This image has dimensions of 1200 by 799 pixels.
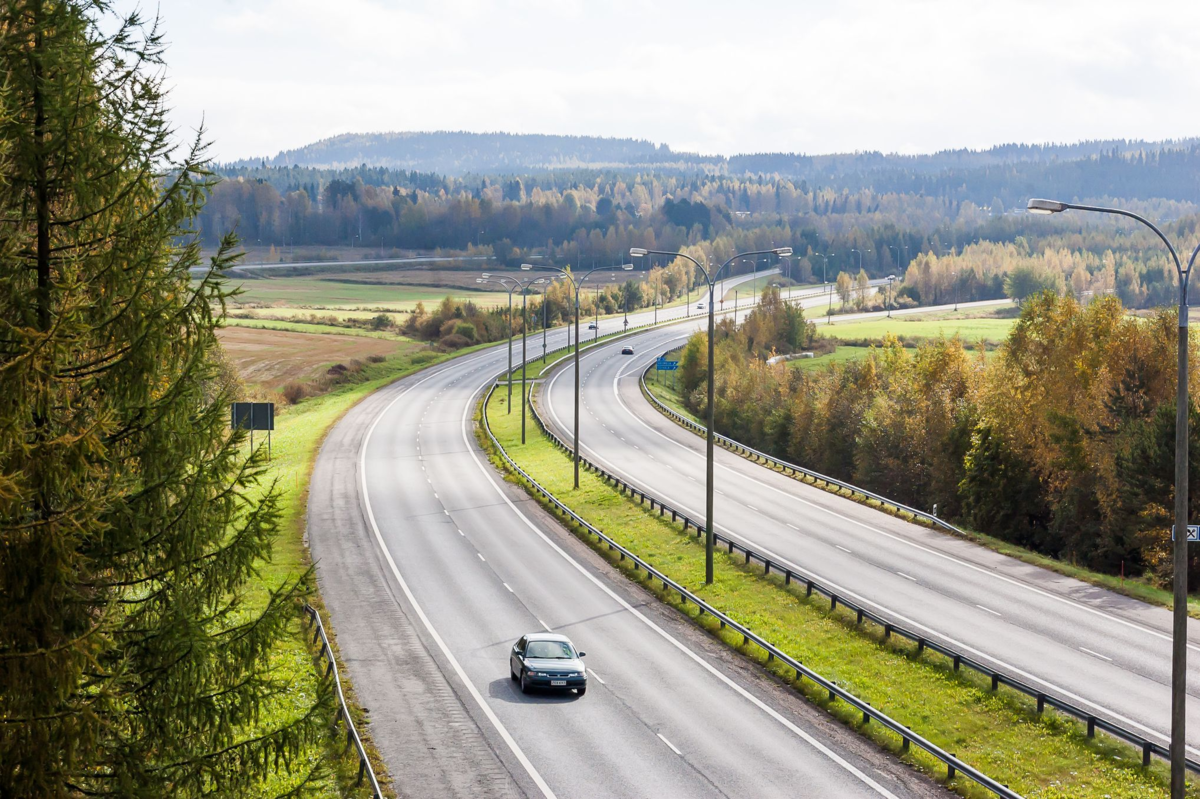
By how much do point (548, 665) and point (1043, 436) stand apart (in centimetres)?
3606

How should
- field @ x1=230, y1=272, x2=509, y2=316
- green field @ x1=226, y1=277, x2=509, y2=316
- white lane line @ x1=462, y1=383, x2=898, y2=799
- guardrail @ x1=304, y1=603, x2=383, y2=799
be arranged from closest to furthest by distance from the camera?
guardrail @ x1=304, y1=603, x2=383, y2=799 → white lane line @ x1=462, y1=383, x2=898, y2=799 → field @ x1=230, y1=272, x2=509, y2=316 → green field @ x1=226, y1=277, x2=509, y2=316

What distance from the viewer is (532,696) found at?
27562 mm

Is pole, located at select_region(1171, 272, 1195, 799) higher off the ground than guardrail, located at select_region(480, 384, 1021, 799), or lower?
higher

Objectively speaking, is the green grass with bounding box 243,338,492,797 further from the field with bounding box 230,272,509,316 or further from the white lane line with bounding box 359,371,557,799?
the field with bounding box 230,272,509,316

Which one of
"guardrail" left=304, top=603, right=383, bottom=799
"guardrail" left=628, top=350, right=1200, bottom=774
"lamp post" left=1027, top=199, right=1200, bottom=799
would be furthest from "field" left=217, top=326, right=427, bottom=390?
"lamp post" left=1027, top=199, right=1200, bottom=799

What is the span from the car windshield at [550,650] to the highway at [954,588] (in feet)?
36.6

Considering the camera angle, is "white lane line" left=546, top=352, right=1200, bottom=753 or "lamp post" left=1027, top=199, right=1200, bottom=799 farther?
"white lane line" left=546, top=352, right=1200, bottom=753

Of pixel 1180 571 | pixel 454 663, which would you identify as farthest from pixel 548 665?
pixel 1180 571

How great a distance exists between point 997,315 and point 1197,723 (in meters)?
175

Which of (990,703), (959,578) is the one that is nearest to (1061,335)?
(959,578)

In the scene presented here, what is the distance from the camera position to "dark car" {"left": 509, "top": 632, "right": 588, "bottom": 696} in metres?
27.3

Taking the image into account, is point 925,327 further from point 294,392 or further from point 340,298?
point 294,392

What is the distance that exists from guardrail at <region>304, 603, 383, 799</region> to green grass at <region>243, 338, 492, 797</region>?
240 mm

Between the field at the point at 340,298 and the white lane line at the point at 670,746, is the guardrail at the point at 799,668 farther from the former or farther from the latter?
the field at the point at 340,298
